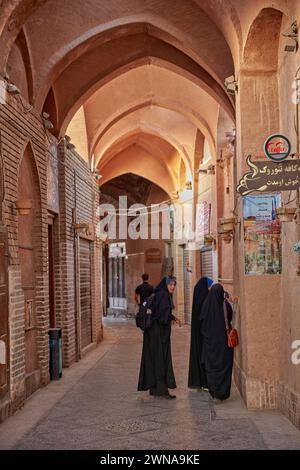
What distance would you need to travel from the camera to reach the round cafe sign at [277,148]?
17.2 ft

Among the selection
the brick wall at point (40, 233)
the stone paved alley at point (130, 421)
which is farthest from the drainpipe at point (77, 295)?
the stone paved alley at point (130, 421)

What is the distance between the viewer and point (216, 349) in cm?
769

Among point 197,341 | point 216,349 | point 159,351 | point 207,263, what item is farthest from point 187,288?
point 216,349

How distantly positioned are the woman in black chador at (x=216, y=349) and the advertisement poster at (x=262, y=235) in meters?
0.71

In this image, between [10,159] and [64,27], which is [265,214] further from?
[64,27]

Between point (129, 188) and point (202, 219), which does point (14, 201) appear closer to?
point (202, 219)

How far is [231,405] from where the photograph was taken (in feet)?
24.7

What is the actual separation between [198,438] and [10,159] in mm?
3770

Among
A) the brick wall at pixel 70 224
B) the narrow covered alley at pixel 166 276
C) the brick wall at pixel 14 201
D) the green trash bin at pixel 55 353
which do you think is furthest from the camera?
the brick wall at pixel 70 224

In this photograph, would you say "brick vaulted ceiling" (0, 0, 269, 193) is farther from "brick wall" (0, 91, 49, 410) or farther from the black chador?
the black chador

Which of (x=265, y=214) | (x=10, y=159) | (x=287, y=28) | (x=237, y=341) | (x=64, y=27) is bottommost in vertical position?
(x=237, y=341)

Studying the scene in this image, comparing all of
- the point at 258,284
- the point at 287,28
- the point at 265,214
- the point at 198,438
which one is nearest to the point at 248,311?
the point at 258,284

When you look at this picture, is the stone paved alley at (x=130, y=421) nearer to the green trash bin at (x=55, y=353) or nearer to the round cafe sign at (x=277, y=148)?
the green trash bin at (x=55, y=353)

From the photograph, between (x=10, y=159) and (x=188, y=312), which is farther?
(x=188, y=312)
